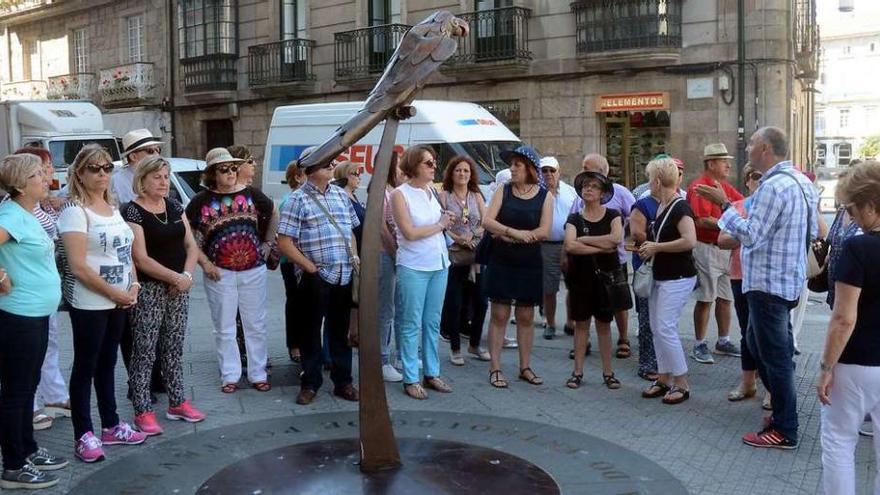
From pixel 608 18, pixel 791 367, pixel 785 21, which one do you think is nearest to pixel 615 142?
pixel 608 18

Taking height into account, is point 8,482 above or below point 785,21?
below

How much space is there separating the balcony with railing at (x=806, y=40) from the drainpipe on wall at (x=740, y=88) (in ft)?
5.32

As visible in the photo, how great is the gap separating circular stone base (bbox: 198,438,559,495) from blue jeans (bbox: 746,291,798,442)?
59.8 inches

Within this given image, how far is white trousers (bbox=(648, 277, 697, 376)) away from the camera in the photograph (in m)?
6.29

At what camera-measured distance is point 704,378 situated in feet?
23.0

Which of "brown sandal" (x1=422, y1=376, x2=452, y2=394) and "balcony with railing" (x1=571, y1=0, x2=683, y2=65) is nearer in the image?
"brown sandal" (x1=422, y1=376, x2=452, y2=394)

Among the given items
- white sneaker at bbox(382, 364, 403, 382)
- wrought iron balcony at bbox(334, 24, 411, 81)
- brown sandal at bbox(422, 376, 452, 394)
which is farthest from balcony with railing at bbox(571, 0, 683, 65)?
brown sandal at bbox(422, 376, 452, 394)

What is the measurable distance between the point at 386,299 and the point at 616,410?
2.06 meters

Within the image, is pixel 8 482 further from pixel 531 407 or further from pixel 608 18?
pixel 608 18

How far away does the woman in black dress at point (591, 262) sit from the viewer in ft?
21.8

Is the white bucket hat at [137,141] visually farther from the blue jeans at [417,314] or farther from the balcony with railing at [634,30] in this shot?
the balcony with railing at [634,30]

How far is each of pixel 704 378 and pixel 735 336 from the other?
168 centimetres

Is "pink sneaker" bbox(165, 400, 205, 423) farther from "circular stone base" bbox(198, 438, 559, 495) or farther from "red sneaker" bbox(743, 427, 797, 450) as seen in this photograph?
"red sneaker" bbox(743, 427, 797, 450)

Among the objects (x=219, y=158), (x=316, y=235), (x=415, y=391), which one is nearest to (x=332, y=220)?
(x=316, y=235)
